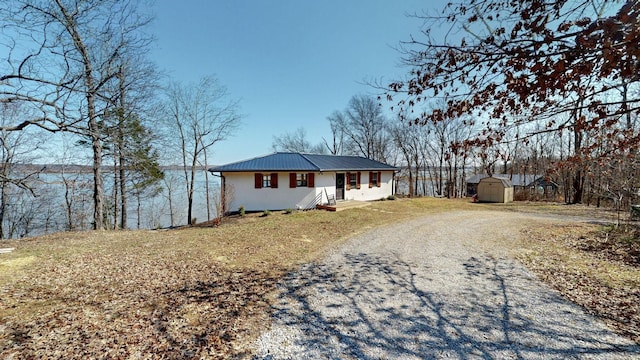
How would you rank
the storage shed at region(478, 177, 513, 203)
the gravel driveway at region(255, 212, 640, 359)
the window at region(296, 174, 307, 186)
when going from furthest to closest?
the storage shed at region(478, 177, 513, 203) < the window at region(296, 174, 307, 186) < the gravel driveway at region(255, 212, 640, 359)

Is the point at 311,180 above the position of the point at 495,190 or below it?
above

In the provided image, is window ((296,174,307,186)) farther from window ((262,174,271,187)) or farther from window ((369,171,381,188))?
window ((369,171,381,188))

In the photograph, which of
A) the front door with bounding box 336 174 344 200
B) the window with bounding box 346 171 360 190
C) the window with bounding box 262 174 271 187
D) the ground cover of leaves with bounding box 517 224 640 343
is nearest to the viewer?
the ground cover of leaves with bounding box 517 224 640 343

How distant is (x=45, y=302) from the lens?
165 inches

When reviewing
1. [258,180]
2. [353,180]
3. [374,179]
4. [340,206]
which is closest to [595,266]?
[340,206]

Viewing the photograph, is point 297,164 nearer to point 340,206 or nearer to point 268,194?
point 268,194

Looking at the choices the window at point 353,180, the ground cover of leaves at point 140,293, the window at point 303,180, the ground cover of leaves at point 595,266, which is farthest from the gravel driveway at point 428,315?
the window at point 353,180

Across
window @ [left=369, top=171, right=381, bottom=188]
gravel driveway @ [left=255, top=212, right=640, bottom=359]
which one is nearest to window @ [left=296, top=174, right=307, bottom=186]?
window @ [left=369, top=171, right=381, bottom=188]

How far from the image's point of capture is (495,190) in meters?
20.3

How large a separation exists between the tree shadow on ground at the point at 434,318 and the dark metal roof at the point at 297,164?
→ 10.5 meters

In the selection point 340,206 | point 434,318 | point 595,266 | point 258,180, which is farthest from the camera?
point 340,206

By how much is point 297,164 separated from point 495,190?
16.2 meters

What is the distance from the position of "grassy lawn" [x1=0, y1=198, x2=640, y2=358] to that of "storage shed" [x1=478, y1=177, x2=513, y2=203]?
11166 millimetres

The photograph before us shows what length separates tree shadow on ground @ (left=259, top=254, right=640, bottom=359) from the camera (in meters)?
3.17
